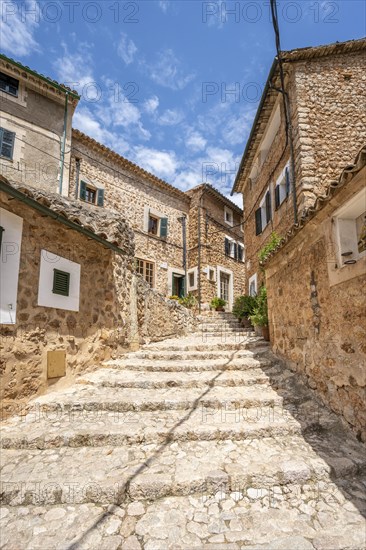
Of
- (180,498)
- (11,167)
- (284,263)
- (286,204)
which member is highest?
(11,167)

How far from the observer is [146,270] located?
14.4 m

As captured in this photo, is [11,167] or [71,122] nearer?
[11,167]

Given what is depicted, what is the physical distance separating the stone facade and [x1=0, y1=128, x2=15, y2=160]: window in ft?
21.2

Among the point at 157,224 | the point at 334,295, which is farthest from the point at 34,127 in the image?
the point at 334,295

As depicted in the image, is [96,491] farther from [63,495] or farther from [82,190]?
[82,190]

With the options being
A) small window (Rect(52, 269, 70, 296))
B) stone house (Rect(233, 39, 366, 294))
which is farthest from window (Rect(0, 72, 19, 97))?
small window (Rect(52, 269, 70, 296))

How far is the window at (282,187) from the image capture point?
26.2ft

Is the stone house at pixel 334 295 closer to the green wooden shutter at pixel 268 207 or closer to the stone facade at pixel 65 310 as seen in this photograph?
the stone facade at pixel 65 310

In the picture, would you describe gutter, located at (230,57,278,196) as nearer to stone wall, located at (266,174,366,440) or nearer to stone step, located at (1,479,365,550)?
stone wall, located at (266,174,366,440)

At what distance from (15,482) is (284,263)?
4.68 m

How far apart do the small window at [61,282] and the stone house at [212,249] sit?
10372 millimetres

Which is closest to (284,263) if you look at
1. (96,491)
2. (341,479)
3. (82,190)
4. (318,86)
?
(341,479)

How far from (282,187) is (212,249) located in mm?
A: 8058

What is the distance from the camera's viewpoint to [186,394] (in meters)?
4.11
